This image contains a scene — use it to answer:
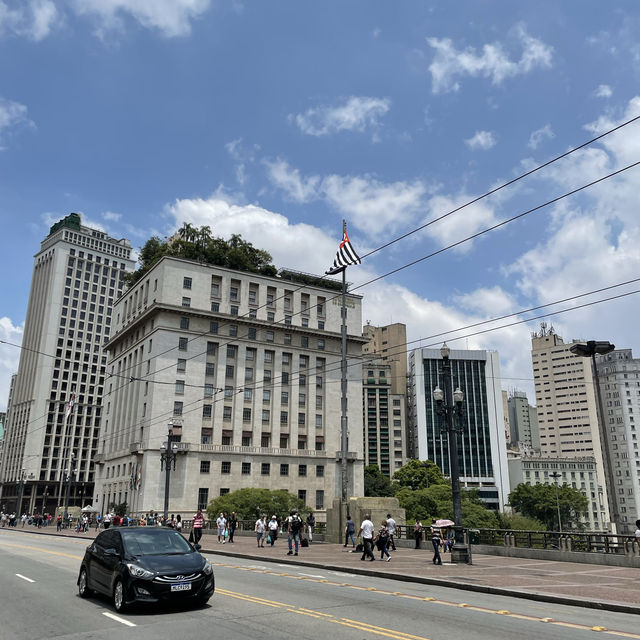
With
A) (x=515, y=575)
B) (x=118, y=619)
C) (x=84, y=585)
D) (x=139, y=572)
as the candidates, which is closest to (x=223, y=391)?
(x=515, y=575)

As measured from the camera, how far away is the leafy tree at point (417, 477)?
314 feet

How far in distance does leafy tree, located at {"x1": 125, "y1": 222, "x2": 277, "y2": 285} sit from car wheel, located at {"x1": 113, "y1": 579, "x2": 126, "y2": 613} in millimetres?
70428

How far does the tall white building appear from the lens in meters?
68.6

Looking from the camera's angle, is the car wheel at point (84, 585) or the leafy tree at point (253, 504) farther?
the leafy tree at point (253, 504)

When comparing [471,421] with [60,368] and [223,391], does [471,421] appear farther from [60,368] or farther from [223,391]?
[223,391]

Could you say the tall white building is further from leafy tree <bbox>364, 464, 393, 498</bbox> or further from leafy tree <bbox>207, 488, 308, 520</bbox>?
leafy tree <bbox>364, 464, 393, 498</bbox>

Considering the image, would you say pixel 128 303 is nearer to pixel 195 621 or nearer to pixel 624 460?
pixel 195 621

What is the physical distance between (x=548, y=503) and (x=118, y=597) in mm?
124970

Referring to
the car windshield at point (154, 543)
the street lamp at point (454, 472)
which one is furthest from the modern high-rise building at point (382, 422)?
the car windshield at point (154, 543)

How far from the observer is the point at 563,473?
168500 mm

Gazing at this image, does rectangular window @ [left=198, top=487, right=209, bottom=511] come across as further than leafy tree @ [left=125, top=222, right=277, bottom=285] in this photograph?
No

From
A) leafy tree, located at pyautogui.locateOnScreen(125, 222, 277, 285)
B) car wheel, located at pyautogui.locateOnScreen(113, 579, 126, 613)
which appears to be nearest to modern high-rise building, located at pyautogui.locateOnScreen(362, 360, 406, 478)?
leafy tree, located at pyautogui.locateOnScreen(125, 222, 277, 285)

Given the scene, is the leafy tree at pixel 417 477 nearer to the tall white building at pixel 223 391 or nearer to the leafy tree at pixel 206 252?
the tall white building at pixel 223 391

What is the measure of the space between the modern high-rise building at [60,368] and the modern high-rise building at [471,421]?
84.9m
